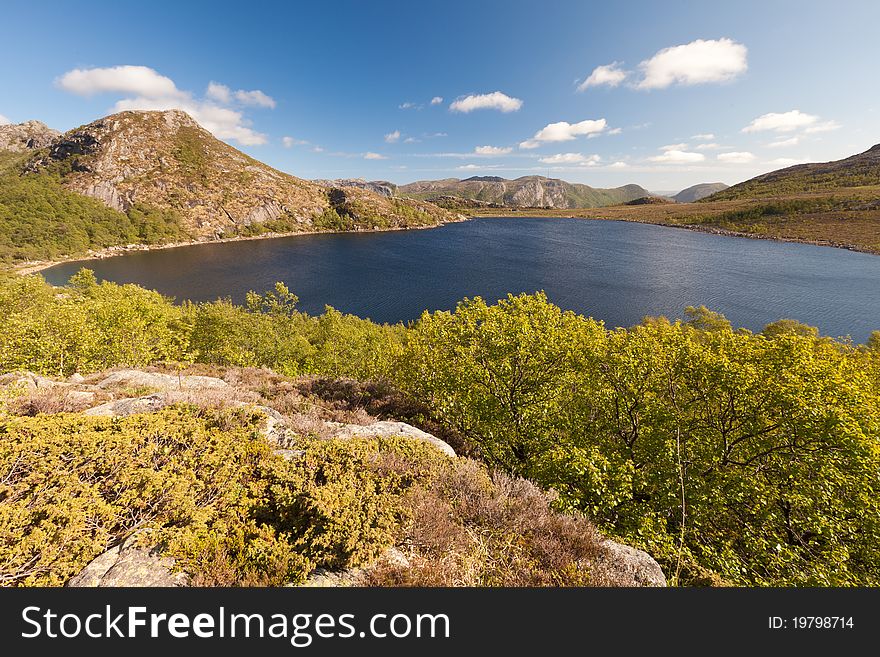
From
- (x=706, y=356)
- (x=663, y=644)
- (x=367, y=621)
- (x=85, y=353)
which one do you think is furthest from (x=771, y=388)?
(x=85, y=353)

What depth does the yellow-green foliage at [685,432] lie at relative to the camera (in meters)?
10.7

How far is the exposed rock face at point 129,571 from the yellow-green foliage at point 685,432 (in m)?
10.2

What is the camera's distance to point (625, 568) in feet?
26.0

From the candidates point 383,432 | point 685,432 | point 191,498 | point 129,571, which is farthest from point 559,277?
point 129,571

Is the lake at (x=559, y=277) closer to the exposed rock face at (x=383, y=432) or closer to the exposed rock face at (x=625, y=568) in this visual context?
the exposed rock face at (x=383, y=432)

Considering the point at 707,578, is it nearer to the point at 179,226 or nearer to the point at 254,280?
the point at 254,280

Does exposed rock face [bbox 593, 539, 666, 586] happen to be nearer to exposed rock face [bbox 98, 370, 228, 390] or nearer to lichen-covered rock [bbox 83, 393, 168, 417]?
lichen-covered rock [bbox 83, 393, 168, 417]

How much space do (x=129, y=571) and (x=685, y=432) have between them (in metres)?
18.4

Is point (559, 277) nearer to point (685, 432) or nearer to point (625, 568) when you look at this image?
point (685, 432)

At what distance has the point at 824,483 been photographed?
11367 millimetres

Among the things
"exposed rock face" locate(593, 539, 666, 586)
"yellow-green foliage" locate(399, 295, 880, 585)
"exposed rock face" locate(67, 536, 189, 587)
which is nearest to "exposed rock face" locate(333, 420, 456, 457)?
"yellow-green foliage" locate(399, 295, 880, 585)

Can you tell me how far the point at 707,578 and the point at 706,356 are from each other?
9232 mm

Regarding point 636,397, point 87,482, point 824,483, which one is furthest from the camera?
point 636,397

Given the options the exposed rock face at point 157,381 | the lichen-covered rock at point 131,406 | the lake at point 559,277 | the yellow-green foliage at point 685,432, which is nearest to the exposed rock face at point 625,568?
the yellow-green foliage at point 685,432
